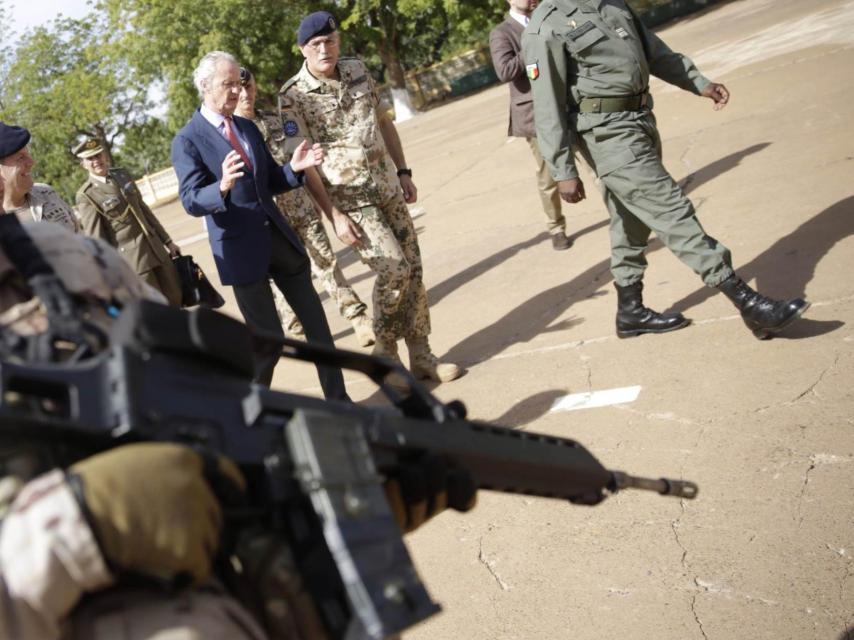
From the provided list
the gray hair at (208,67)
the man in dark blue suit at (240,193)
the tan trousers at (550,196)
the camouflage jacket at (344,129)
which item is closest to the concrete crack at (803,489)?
the man in dark blue suit at (240,193)

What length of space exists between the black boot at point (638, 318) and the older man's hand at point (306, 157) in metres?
1.86

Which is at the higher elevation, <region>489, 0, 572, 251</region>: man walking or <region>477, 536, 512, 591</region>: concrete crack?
<region>489, 0, 572, 251</region>: man walking

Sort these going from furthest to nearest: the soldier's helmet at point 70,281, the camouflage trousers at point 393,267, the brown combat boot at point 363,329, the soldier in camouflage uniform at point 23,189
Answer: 1. the brown combat boot at point 363,329
2. the camouflage trousers at point 393,267
3. the soldier in camouflage uniform at point 23,189
4. the soldier's helmet at point 70,281

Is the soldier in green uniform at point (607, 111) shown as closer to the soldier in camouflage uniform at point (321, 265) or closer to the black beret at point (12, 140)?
the soldier in camouflage uniform at point (321, 265)

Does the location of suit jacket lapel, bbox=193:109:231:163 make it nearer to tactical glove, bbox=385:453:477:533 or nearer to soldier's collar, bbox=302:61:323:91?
soldier's collar, bbox=302:61:323:91

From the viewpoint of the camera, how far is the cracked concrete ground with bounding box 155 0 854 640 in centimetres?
315

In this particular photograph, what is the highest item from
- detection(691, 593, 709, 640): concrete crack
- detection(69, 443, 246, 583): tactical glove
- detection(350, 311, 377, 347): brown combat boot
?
detection(69, 443, 246, 583): tactical glove

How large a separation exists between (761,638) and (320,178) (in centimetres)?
345

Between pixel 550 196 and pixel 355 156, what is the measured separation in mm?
2578

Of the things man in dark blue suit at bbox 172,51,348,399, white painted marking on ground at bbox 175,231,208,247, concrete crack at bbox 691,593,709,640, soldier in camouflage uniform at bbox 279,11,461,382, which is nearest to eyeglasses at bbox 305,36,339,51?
soldier in camouflage uniform at bbox 279,11,461,382

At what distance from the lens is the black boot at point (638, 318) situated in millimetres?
5363

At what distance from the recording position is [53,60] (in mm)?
47281

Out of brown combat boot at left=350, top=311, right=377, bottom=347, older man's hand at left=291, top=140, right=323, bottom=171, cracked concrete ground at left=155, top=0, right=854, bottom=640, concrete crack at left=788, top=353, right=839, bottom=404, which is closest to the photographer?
cracked concrete ground at left=155, top=0, right=854, bottom=640

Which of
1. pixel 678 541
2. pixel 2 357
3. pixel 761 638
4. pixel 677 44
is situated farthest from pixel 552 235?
pixel 677 44
